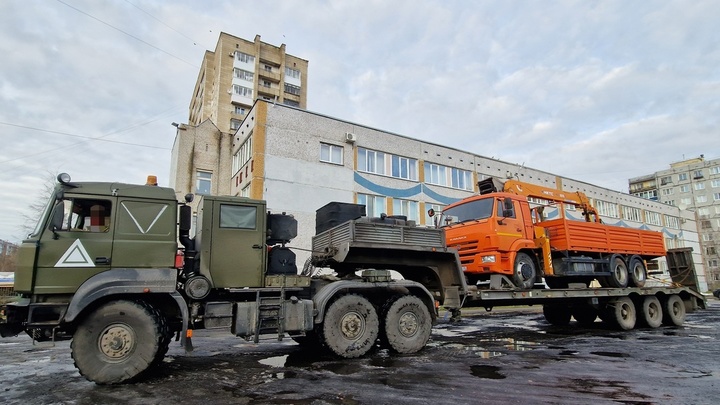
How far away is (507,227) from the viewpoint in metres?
10.2

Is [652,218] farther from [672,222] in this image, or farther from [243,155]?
[243,155]

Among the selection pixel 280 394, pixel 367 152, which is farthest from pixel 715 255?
pixel 280 394

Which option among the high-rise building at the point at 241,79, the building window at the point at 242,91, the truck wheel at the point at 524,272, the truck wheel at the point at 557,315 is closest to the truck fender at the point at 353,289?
the truck wheel at the point at 524,272

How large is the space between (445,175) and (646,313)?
17551 millimetres

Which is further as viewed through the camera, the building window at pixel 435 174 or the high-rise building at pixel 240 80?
the high-rise building at pixel 240 80

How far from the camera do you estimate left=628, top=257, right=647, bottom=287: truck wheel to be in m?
12.8

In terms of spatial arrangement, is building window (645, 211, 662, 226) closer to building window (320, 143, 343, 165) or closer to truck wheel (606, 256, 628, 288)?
building window (320, 143, 343, 165)

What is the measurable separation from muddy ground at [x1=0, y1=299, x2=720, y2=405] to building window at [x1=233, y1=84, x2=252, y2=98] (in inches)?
1878

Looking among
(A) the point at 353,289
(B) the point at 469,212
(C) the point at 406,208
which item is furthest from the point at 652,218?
(A) the point at 353,289

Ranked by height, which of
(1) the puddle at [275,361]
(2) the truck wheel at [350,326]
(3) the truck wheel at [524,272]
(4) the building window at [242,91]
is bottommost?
(1) the puddle at [275,361]

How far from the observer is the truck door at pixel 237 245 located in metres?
7.25

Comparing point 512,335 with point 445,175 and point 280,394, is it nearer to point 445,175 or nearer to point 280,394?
point 280,394

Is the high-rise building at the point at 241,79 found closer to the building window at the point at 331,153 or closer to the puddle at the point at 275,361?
the building window at the point at 331,153

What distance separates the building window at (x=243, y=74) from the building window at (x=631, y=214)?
48310 millimetres
